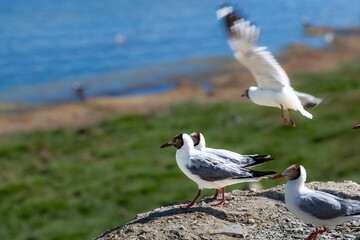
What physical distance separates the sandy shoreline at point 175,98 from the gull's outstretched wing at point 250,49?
1129 inches

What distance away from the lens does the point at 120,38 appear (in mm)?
69062

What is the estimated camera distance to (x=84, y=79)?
55062mm

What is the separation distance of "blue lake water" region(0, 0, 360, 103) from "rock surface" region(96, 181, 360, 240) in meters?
27.3

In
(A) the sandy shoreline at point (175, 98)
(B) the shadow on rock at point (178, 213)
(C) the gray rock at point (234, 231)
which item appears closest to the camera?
(C) the gray rock at point (234, 231)

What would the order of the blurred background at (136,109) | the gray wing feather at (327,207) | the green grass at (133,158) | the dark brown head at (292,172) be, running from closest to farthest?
the gray wing feather at (327,207)
the dark brown head at (292,172)
the green grass at (133,158)
the blurred background at (136,109)

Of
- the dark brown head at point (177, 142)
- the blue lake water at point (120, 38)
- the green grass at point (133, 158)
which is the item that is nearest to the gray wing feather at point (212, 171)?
the dark brown head at point (177, 142)

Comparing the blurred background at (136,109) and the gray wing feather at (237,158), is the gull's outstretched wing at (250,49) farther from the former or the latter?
the gray wing feather at (237,158)

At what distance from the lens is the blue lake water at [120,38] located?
54.2 m

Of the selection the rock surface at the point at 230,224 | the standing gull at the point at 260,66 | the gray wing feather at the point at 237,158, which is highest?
the standing gull at the point at 260,66

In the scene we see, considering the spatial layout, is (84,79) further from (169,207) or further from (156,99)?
(169,207)

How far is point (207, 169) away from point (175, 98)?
35943mm

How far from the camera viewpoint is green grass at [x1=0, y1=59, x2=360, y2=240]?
74.3ft

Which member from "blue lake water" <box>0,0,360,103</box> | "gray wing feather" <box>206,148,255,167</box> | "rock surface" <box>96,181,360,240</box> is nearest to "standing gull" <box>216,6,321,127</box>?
"gray wing feather" <box>206,148,255,167</box>

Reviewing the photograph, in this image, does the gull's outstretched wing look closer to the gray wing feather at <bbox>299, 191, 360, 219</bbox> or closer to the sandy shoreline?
the gray wing feather at <bbox>299, 191, 360, 219</bbox>
